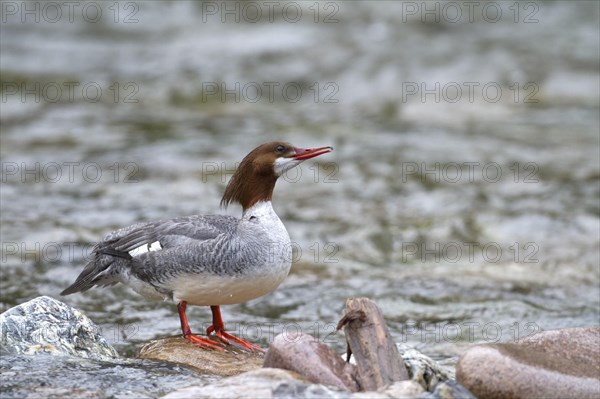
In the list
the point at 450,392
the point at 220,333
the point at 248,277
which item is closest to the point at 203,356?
the point at 220,333

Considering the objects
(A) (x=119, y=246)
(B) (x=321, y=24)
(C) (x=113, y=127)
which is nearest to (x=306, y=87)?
(B) (x=321, y=24)

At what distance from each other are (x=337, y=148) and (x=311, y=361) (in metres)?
8.25

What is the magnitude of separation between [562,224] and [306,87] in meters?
6.51

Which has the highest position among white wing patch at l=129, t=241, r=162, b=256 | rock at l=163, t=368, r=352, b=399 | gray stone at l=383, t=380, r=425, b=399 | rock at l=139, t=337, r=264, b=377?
white wing patch at l=129, t=241, r=162, b=256

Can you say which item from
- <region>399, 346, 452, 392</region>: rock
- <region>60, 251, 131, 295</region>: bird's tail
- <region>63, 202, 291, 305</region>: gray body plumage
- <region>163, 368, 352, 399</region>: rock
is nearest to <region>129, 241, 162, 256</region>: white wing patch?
<region>63, 202, 291, 305</region>: gray body plumage

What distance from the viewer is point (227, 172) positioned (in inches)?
484

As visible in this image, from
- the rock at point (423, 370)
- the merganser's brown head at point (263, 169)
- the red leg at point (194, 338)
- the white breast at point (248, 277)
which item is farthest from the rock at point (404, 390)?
the merganser's brown head at point (263, 169)

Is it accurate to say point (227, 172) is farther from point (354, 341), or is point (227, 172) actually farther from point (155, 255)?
point (354, 341)

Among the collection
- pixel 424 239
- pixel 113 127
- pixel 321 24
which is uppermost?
pixel 321 24

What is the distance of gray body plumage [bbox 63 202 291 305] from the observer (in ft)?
21.4

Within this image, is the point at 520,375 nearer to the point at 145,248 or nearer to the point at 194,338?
the point at 194,338

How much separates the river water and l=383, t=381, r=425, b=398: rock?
2.27 m

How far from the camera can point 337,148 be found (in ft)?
44.1

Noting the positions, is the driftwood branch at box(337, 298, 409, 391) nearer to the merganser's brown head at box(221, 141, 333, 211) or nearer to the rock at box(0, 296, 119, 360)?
the merganser's brown head at box(221, 141, 333, 211)
